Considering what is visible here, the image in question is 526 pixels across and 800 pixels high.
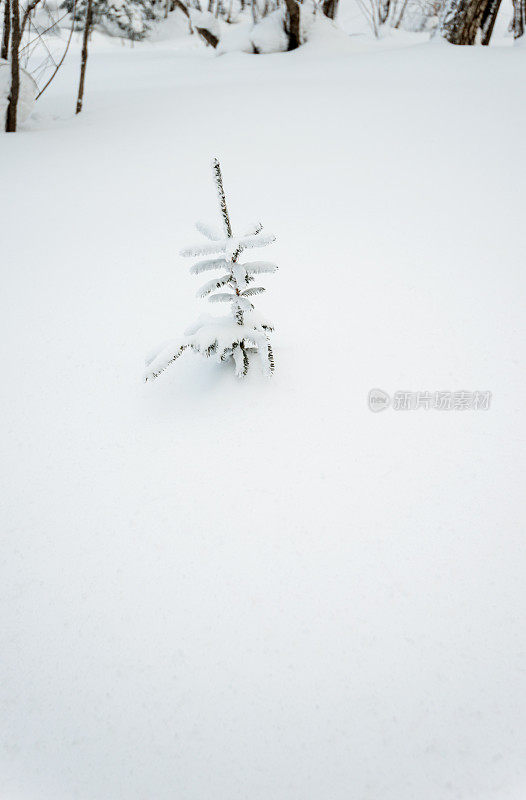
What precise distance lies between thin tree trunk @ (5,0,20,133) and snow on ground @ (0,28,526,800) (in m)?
1.74

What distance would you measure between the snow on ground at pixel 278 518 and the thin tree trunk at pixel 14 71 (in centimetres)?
174

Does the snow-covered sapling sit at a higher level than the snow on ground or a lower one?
higher

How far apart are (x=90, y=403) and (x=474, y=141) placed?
3.22 meters

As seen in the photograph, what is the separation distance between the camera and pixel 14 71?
145 inches

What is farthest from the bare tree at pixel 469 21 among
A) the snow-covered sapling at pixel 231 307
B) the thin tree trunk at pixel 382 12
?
the thin tree trunk at pixel 382 12

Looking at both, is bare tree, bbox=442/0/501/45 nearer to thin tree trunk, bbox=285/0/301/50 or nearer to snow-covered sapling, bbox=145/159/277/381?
thin tree trunk, bbox=285/0/301/50

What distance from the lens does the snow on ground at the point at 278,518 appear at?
97 cm

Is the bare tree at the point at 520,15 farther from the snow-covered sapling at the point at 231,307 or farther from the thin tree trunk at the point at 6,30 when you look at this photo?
the snow-covered sapling at the point at 231,307

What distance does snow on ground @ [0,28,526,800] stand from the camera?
3.18ft

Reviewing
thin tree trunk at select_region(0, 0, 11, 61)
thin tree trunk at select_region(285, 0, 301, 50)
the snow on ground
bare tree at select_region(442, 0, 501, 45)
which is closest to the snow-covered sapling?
the snow on ground

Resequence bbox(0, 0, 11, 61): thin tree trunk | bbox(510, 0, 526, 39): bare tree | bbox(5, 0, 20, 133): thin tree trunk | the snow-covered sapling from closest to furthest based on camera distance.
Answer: the snow-covered sapling → bbox(5, 0, 20, 133): thin tree trunk → bbox(0, 0, 11, 61): thin tree trunk → bbox(510, 0, 526, 39): bare tree

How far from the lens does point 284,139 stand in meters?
3.81

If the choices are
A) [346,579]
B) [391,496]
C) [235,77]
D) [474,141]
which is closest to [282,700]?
[346,579]

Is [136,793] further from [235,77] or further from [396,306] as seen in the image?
[235,77]
